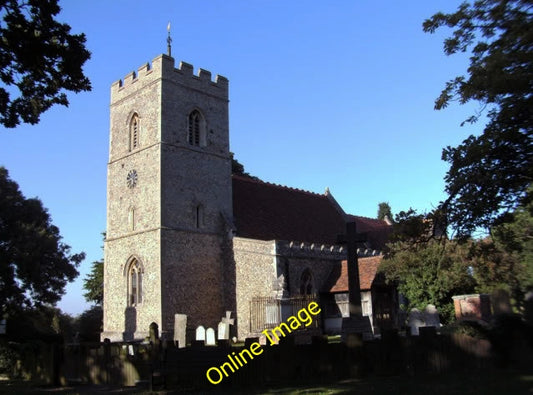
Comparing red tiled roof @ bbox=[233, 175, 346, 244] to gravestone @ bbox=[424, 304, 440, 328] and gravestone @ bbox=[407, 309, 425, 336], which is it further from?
gravestone @ bbox=[424, 304, 440, 328]

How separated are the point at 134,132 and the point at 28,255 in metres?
7.95

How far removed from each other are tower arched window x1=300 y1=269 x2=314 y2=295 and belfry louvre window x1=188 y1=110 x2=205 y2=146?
8405 mm

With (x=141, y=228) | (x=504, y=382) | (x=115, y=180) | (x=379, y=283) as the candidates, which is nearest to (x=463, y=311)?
(x=379, y=283)

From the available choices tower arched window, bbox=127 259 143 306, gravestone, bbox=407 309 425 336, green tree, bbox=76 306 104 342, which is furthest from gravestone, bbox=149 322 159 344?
green tree, bbox=76 306 104 342

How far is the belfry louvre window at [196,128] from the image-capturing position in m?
26.5

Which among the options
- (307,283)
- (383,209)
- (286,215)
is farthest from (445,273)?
(383,209)

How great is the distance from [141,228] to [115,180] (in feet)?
11.9

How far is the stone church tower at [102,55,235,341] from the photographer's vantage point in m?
23.7

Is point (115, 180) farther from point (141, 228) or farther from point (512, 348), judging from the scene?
point (512, 348)

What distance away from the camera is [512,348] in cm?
1065

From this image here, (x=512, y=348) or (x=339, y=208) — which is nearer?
(x=512, y=348)

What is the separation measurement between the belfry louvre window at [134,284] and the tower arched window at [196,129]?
259 inches

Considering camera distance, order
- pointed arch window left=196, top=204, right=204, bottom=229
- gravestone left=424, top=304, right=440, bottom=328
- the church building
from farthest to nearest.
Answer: pointed arch window left=196, top=204, right=204, bottom=229 → the church building → gravestone left=424, top=304, right=440, bottom=328

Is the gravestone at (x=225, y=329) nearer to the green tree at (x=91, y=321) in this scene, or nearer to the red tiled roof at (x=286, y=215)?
the red tiled roof at (x=286, y=215)
